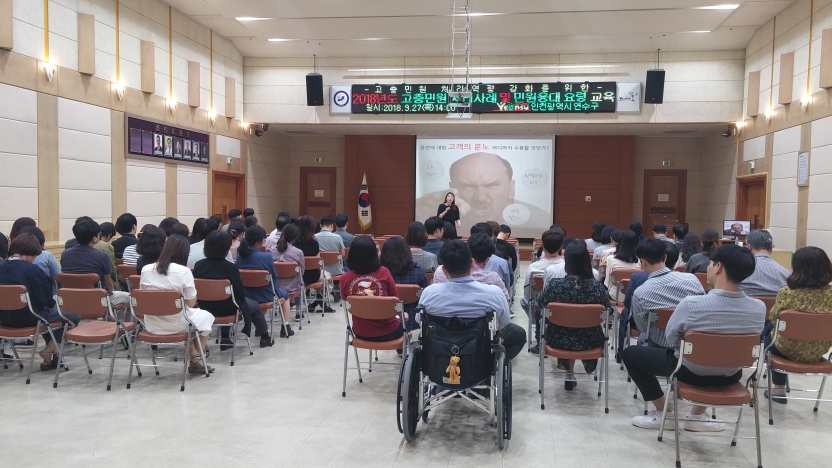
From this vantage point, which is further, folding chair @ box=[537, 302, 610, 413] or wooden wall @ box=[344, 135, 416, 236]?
wooden wall @ box=[344, 135, 416, 236]

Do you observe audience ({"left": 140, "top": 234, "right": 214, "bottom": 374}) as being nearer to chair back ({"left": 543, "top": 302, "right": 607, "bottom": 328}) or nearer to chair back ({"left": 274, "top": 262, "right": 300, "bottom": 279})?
chair back ({"left": 274, "top": 262, "right": 300, "bottom": 279})

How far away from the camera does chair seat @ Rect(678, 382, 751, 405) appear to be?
285cm

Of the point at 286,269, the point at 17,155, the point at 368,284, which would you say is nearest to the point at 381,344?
the point at 368,284

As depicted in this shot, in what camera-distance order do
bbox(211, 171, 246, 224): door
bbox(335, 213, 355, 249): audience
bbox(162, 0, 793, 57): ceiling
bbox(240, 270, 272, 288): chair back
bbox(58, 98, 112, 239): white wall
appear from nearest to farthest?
bbox(240, 270, 272, 288): chair back < bbox(58, 98, 112, 239): white wall < bbox(335, 213, 355, 249): audience < bbox(162, 0, 793, 57): ceiling < bbox(211, 171, 246, 224): door

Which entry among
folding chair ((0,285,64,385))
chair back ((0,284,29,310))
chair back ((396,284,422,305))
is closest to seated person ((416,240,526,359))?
chair back ((396,284,422,305))

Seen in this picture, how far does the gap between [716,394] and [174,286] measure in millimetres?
3555

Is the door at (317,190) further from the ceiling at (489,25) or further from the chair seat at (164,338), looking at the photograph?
the chair seat at (164,338)

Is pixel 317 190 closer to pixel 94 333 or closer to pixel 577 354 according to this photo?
pixel 94 333

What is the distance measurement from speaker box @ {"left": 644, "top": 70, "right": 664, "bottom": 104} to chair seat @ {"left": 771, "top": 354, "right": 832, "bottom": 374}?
877 centimetres

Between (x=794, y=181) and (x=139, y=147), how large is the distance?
10483mm

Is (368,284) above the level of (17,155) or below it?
below

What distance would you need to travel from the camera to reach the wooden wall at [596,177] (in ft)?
45.5

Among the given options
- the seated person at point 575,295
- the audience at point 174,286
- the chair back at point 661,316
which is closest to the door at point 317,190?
the audience at point 174,286

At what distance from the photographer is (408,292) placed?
14.0 ft
